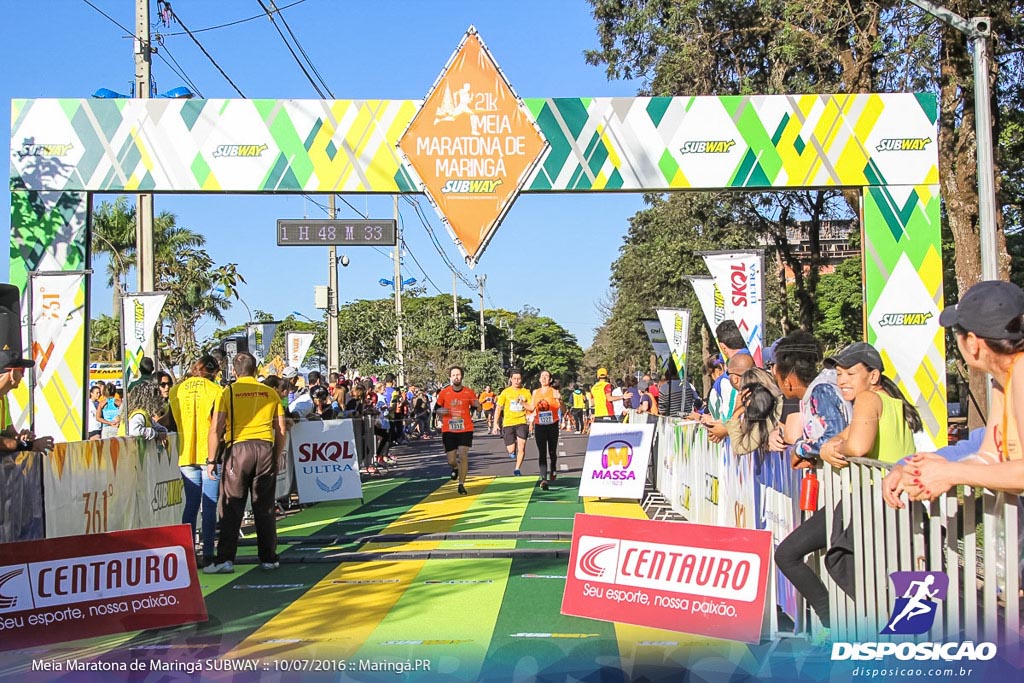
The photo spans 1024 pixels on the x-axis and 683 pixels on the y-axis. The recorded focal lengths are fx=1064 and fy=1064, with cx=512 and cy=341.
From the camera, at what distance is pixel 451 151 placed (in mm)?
12164

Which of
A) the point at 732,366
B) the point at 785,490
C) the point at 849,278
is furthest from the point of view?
the point at 849,278

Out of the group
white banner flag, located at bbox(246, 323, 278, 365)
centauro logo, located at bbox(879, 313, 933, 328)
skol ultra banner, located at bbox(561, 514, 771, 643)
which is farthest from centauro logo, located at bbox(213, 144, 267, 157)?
white banner flag, located at bbox(246, 323, 278, 365)

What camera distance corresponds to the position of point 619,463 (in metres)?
14.2

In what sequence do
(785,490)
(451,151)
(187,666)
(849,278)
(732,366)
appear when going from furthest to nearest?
(849,278), (451,151), (732,366), (785,490), (187,666)

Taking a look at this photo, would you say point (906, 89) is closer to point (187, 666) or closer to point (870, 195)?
point (870, 195)

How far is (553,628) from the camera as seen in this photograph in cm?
680

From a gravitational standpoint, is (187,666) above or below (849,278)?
below

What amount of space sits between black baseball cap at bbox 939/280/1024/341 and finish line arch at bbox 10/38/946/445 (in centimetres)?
831

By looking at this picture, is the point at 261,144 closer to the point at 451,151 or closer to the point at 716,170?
the point at 451,151

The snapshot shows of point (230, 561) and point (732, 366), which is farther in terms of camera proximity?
point (230, 561)

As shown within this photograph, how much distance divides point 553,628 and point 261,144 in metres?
7.65

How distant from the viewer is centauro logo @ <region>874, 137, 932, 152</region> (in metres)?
12.4

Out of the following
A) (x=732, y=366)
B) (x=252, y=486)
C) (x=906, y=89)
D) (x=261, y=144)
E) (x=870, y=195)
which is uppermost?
(x=906, y=89)

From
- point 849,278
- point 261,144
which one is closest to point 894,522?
point 261,144
